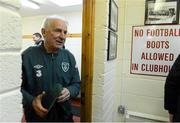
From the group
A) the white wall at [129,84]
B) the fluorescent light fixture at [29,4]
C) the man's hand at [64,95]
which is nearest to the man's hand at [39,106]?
the man's hand at [64,95]

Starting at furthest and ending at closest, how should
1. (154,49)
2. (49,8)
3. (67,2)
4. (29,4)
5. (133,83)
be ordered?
(49,8) < (29,4) < (67,2) < (133,83) < (154,49)

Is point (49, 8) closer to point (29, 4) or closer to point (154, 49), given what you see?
point (29, 4)

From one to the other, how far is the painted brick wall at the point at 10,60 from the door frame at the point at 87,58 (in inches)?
43.7

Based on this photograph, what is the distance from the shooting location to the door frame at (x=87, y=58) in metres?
1.59

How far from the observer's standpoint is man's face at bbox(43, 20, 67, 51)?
1649 millimetres

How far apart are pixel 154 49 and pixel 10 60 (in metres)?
1.91

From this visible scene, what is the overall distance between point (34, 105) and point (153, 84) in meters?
1.37

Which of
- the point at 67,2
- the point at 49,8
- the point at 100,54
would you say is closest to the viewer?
the point at 100,54

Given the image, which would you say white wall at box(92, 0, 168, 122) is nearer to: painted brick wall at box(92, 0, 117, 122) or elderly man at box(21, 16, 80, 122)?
painted brick wall at box(92, 0, 117, 122)

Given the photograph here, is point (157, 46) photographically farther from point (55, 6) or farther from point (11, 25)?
point (55, 6)

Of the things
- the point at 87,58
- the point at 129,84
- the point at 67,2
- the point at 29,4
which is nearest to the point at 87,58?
the point at 87,58

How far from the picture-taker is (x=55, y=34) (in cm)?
167

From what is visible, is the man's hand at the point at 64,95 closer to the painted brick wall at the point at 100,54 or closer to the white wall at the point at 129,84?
the painted brick wall at the point at 100,54

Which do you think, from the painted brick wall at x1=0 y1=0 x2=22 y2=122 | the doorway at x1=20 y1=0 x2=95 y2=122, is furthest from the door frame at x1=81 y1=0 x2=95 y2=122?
the painted brick wall at x1=0 y1=0 x2=22 y2=122
